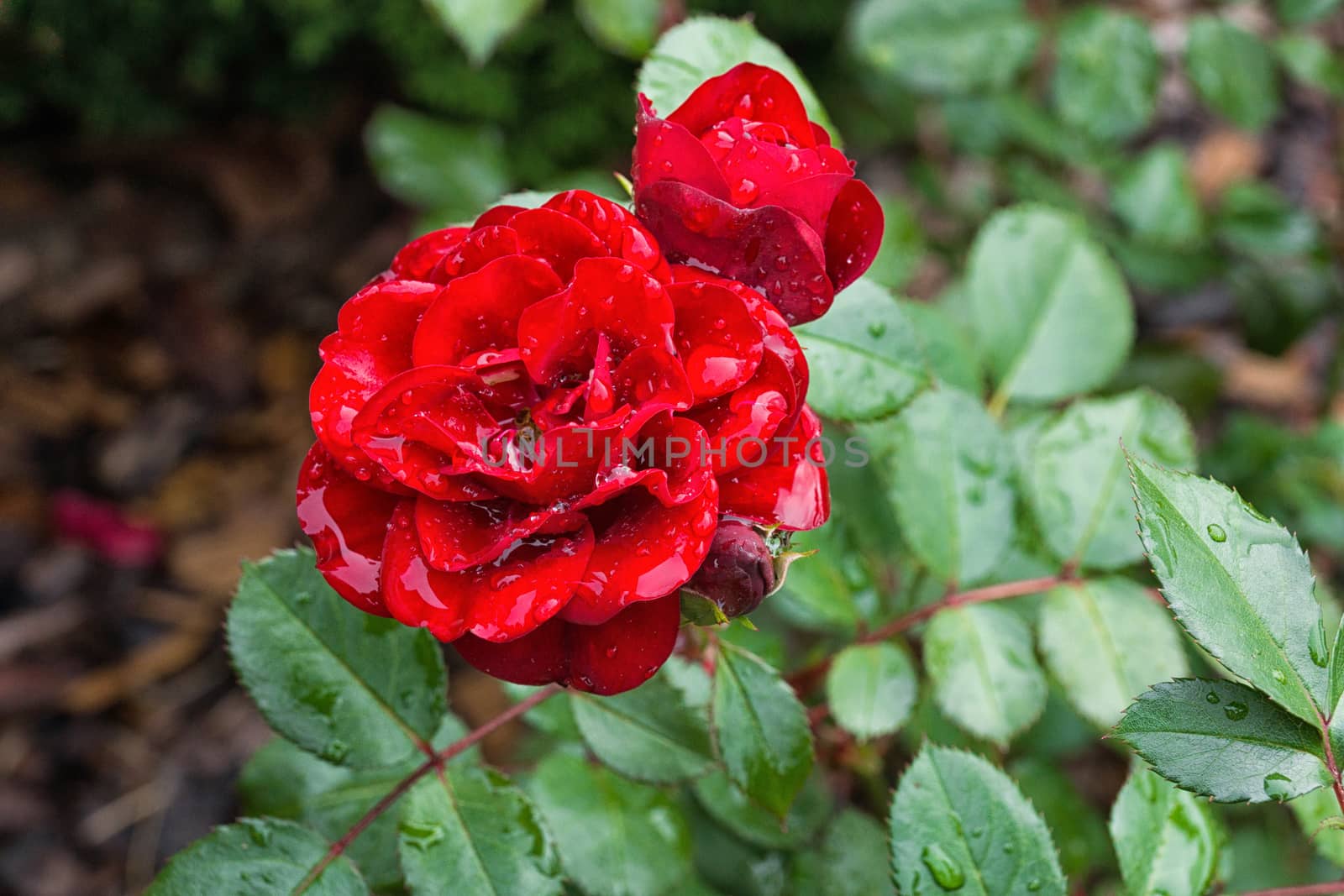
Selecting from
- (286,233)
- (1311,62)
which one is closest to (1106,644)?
(1311,62)

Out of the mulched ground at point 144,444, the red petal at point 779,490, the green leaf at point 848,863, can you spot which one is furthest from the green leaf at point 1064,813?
the mulched ground at point 144,444

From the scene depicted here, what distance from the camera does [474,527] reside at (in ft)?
2.05

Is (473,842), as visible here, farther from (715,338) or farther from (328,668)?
(715,338)

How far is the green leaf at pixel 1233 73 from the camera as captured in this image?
4.86 feet

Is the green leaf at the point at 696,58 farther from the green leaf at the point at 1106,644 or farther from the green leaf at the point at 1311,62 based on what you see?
the green leaf at the point at 1311,62

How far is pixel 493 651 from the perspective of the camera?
0.64 m

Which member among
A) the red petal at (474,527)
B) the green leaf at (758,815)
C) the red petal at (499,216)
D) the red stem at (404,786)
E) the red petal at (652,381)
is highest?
the red petal at (499,216)

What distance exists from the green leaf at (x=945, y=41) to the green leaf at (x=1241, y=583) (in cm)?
98

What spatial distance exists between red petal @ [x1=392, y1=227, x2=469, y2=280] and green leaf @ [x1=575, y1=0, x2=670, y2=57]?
26.6 inches

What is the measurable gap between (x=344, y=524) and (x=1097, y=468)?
2.56 feet

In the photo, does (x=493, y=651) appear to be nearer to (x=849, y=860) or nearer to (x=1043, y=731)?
(x=849, y=860)

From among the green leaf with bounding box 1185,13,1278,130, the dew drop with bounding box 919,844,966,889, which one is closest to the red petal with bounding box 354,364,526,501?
the dew drop with bounding box 919,844,966,889

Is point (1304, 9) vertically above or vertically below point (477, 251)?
below

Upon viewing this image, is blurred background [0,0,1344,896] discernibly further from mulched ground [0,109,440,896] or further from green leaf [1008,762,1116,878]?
green leaf [1008,762,1116,878]
